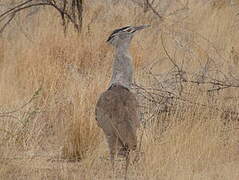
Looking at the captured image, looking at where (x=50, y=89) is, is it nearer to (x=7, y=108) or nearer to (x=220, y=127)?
(x=7, y=108)

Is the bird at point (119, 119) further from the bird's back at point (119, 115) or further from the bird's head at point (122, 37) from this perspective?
the bird's head at point (122, 37)

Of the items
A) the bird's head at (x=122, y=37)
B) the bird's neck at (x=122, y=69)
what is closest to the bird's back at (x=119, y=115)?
the bird's neck at (x=122, y=69)

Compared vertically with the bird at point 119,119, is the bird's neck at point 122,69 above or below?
above

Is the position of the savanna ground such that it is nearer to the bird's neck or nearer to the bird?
the bird

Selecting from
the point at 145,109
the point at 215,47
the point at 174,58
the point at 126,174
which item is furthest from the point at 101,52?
the point at 126,174

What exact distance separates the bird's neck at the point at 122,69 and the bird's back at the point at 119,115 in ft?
0.82

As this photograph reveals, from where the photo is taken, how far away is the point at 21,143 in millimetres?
5758

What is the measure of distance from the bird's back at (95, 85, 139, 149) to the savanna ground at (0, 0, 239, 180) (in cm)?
38

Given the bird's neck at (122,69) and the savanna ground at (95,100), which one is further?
the bird's neck at (122,69)

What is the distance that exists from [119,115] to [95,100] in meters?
1.19

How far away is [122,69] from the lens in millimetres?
5621

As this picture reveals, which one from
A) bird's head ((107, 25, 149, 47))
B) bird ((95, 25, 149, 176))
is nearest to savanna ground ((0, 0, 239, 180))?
bird ((95, 25, 149, 176))

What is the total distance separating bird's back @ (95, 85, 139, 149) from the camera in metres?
5.04

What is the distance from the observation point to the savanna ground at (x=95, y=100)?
5402mm
